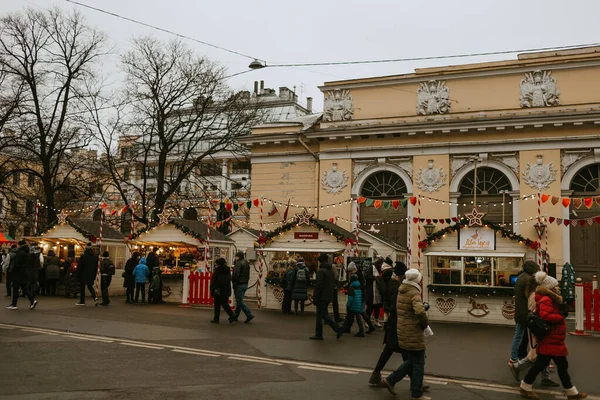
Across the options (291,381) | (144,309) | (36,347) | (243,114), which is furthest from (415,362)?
(243,114)

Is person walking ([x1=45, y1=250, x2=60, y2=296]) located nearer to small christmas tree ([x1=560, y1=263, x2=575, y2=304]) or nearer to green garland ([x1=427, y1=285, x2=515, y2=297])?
green garland ([x1=427, y1=285, x2=515, y2=297])

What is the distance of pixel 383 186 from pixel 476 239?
31.2 ft

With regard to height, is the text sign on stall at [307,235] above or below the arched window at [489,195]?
below

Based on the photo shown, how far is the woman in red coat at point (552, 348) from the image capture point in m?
8.32

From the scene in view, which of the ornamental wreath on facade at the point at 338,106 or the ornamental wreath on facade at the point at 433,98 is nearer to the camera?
the ornamental wreath on facade at the point at 433,98

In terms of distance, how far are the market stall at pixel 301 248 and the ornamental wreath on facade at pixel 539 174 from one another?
27.6ft

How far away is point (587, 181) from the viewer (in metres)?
25.3

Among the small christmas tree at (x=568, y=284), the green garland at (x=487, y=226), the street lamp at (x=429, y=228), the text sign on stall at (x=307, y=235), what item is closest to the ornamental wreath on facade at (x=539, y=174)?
the small christmas tree at (x=568, y=284)

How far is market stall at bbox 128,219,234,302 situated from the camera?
2269cm

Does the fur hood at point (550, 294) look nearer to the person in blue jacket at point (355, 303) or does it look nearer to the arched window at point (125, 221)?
the person in blue jacket at point (355, 303)

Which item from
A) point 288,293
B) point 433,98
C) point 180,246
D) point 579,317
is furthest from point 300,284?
point 433,98

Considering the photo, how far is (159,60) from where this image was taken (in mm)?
31656

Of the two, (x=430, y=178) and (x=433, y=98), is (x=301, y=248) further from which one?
(x=433, y=98)

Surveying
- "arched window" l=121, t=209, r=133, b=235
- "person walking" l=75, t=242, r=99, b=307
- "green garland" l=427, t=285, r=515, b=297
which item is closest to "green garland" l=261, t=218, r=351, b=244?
"green garland" l=427, t=285, r=515, b=297
